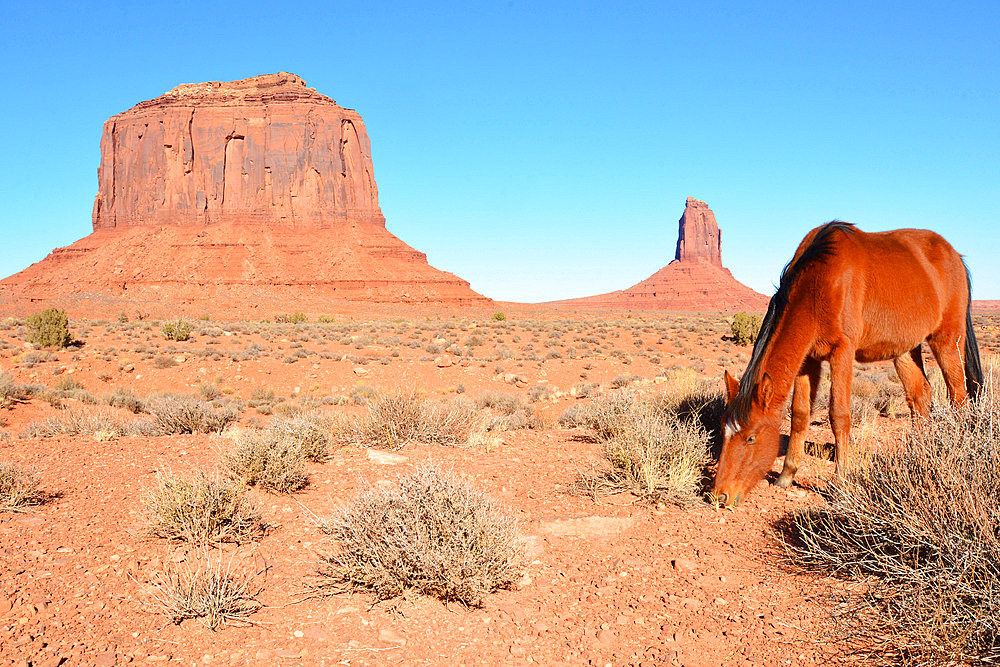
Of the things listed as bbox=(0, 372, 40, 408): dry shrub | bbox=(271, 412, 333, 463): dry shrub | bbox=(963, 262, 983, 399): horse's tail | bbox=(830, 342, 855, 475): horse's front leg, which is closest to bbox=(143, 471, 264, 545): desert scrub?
bbox=(271, 412, 333, 463): dry shrub

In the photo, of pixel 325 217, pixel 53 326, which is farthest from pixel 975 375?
pixel 325 217

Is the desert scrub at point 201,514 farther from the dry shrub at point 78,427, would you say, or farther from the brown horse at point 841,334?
the dry shrub at point 78,427

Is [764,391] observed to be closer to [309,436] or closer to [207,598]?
[207,598]

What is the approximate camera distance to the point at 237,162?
8794 centimetres

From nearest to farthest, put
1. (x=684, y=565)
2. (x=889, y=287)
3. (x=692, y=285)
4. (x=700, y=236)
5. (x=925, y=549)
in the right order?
1. (x=925, y=549)
2. (x=684, y=565)
3. (x=889, y=287)
4. (x=692, y=285)
5. (x=700, y=236)

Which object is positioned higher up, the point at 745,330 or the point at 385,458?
the point at 745,330

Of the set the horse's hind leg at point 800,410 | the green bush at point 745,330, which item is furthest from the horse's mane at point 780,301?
the green bush at point 745,330

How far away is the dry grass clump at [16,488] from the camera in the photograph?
5063mm

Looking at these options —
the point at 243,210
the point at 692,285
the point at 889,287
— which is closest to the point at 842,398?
the point at 889,287

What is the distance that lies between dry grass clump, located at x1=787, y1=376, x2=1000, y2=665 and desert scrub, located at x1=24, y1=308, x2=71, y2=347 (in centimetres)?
2573

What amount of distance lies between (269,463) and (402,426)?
228 cm

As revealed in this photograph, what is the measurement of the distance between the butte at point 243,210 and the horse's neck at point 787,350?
2656 inches

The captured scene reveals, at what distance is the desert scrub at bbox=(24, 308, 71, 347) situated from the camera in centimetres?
2208

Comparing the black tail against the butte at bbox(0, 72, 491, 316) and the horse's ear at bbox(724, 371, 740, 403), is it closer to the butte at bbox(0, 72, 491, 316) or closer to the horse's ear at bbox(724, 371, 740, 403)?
the horse's ear at bbox(724, 371, 740, 403)
